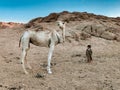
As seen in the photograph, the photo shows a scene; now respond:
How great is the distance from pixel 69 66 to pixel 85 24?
670 inches

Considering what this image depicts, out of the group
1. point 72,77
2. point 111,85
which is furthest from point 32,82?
point 111,85

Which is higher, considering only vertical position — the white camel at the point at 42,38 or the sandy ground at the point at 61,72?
the white camel at the point at 42,38

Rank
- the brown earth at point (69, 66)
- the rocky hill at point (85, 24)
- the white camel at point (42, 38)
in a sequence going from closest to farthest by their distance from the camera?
the brown earth at point (69, 66), the white camel at point (42, 38), the rocky hill at point (85, 24)

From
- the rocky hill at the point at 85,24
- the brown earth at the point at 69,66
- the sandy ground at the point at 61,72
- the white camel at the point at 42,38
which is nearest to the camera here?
the sandy ground at the point at 61,72

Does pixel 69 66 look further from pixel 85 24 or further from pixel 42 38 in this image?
pixel 85 24

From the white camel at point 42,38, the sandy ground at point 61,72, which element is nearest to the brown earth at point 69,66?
the sandy ground at point 61,72

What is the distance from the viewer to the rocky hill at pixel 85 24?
34.2m

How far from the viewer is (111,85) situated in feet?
52.3

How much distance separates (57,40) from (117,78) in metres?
3.68

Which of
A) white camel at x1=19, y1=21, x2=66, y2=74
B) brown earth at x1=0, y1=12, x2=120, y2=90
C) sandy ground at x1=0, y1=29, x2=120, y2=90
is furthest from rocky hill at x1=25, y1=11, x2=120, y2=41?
white camel at x1=19, y1=21, x2=66, y2=74

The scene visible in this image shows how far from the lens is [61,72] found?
18656 mm

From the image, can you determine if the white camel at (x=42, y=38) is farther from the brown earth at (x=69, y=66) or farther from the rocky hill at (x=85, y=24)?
the rocky hill at (x=85, y=24)

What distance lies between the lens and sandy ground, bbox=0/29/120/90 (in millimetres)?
16000

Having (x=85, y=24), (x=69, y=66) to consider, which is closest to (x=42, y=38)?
(x=69, y=66)
